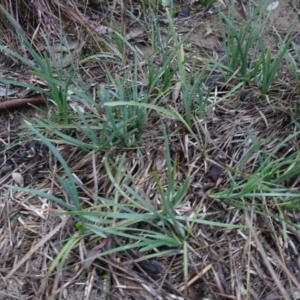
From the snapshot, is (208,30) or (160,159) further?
(208,30)

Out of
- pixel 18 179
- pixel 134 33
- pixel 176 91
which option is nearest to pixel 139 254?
pixel 18 179

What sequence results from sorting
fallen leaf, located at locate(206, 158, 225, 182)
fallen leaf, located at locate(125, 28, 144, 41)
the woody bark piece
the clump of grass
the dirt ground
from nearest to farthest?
the dirt ground < fallen leaf, located at locate(206, 158, 225, 182) < the clump of grass < the woody bark piece < fallen leaf, located at locate(125, 28, 144, 41)

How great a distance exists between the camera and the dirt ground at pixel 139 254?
1481 millimetres

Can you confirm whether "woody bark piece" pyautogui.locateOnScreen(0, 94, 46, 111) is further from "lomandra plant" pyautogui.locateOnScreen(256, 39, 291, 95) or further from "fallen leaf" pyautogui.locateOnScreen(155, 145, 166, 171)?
"lomandra plant" pyautogui.locateOnScreen(256, 39, 291, 95)

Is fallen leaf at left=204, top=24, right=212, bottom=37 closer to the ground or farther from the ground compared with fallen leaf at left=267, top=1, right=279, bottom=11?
closer to the ground

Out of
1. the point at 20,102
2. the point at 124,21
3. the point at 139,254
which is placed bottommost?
the point at 139,254

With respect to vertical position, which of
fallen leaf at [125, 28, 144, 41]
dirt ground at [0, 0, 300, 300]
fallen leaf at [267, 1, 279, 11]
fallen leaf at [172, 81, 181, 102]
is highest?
fallen leaf at [267, 1, 279, 11]

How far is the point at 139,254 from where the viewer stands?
1.52 metres

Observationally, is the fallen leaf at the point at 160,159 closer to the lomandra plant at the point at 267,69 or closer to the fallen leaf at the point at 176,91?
the fallen leaf at the point at 176,91

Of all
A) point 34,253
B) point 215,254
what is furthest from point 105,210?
point 215,254

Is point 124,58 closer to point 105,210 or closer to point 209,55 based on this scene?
point 209,55

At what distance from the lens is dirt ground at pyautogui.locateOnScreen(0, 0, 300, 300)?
1.48 metres

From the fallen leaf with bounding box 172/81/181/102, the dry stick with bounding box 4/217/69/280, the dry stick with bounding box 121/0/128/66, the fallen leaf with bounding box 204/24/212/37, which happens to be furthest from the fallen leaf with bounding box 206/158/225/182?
the fallen leaf with bounding box 204/24/212/37

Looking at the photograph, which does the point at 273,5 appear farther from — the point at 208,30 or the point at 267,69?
the point at 267,69
